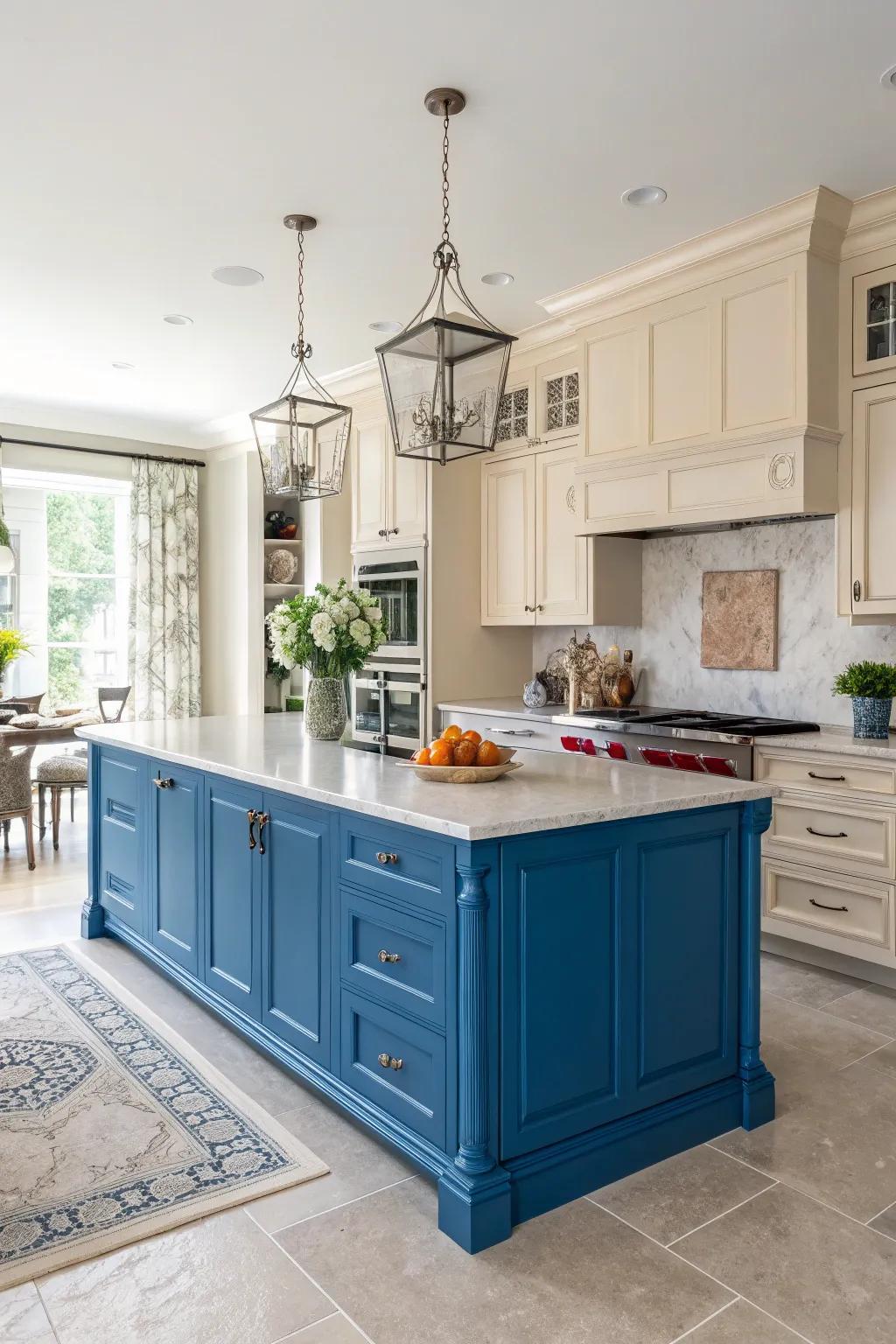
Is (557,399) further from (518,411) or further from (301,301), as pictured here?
(301,301)

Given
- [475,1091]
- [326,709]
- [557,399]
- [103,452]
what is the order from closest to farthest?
1. [475,1091]
2. [326,709]
3. [557,399]
4. [103,452]

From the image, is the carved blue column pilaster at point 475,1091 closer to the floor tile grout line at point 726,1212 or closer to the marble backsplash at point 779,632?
the floor tile grout line at point 726,1212

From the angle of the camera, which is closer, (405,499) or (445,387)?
(445,387)

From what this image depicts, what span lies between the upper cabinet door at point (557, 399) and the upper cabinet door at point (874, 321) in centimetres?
144

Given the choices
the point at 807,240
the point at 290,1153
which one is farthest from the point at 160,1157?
the point at 807,240

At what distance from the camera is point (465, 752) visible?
255 cm

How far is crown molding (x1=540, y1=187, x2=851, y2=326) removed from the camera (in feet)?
11.5

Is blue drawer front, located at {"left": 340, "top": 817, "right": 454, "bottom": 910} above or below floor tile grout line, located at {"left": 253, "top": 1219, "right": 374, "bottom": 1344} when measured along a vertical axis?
above

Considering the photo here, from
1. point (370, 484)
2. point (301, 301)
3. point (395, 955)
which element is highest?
point (301, 301)

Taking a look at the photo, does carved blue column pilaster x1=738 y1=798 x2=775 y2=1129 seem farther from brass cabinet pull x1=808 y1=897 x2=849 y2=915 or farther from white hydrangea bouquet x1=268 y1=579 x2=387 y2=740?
white hydrangea bouquet x1=268 y1=579 x2=387 y2=740

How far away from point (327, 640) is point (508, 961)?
5.17 feet

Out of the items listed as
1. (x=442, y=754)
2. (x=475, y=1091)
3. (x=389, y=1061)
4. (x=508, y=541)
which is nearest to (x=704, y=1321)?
(x=475, y=1091)

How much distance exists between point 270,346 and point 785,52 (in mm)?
3302

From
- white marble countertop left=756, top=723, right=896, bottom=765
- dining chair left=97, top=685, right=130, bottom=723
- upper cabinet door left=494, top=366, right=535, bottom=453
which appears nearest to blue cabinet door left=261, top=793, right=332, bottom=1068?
white marble countertop left=756, top=723, right=896, bottom=765
